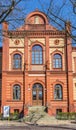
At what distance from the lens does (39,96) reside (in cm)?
4925

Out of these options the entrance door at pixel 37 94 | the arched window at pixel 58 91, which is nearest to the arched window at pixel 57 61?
the arched window at pixel 58 91

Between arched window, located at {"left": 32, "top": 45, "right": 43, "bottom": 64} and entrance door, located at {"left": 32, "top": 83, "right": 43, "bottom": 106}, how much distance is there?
3459 millimetres

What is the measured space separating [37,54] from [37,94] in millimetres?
6009

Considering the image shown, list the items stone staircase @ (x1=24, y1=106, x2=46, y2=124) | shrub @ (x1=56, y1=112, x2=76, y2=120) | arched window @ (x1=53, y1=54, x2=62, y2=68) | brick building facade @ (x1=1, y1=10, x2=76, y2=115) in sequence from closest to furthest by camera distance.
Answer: stone staircase @ (x1=24, y1=106, x2=46, y2=124), shrub @ (x1=56, y1=112, x2=76, y2=120), brick building facade @ (x1=1, y1=10, x2=76, y2=115), arched window @ (x1=53, y1=54, x2=62, y2=68)

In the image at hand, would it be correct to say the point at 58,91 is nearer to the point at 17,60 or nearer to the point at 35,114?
the point at 35,114

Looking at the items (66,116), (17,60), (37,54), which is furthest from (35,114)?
(37,54)

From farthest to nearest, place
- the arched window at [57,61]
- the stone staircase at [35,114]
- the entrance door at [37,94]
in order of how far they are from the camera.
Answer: the arched window at [57,61] < the entrance door at [37,94] < the stone staircase at [35,114]

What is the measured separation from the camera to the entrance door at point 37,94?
48.9m

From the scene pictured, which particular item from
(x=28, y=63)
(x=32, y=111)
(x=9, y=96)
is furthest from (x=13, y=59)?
(x=32, y=111)

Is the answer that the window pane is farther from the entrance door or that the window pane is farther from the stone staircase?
the stone staircase

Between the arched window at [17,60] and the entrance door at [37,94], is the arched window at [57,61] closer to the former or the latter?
the entrance door at [37,94]

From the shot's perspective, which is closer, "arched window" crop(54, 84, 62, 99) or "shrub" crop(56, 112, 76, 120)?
"shrub" crop(56, 112, 76, 120)

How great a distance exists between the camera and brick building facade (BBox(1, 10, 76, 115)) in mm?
48469

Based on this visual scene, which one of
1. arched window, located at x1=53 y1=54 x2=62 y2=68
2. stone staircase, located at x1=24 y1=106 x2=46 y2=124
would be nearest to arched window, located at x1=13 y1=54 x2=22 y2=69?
arched window, located at x1=53 y1=54 x2=62 y2=68
